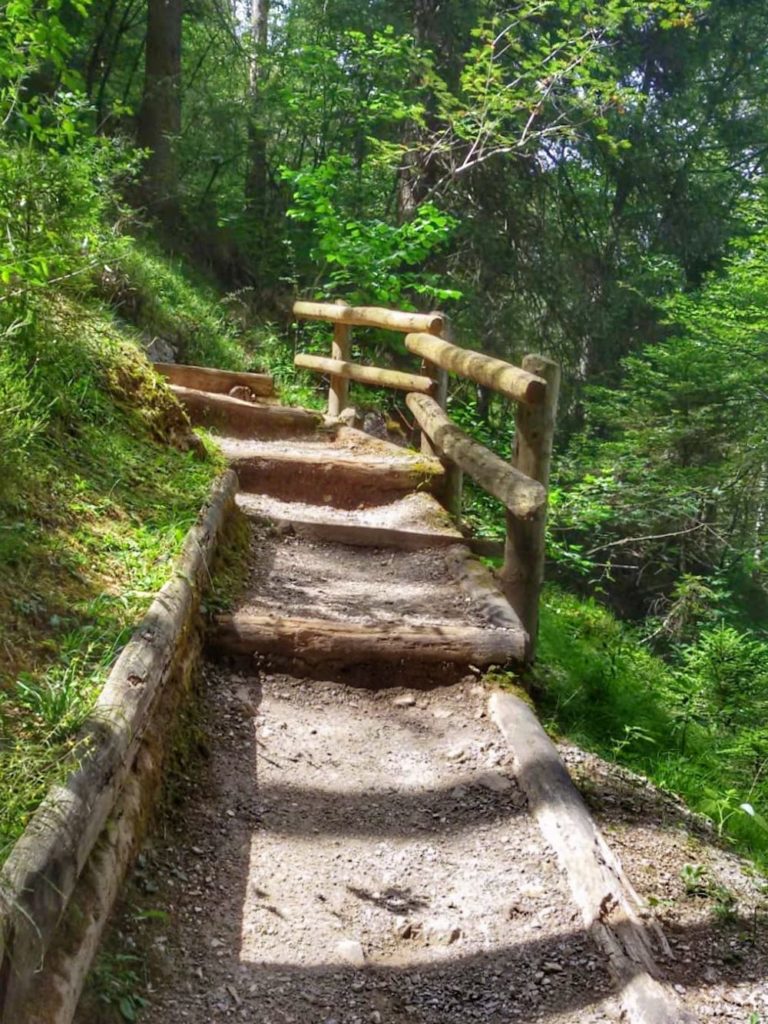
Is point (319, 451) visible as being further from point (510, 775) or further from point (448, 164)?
point (448, 164)

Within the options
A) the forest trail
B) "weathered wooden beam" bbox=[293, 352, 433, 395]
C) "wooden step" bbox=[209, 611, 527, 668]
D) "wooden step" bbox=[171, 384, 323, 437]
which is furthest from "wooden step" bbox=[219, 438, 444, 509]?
"wooden step" bbox=[209, 611, 527, 668]

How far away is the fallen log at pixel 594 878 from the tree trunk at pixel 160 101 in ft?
34.8

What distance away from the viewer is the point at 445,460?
6.20 metres

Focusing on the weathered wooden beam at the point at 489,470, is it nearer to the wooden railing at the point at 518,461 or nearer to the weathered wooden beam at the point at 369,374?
the wooden railing at the point at 518,461

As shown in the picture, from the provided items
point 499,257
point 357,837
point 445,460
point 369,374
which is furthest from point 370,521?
point 499,257

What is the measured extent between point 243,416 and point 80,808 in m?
5.78

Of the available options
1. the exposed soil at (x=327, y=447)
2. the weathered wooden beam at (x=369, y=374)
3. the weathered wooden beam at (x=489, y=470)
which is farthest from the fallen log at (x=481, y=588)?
the weathered wooden beam at (x=369, y=374)

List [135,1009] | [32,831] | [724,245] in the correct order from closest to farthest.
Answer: [32,831] < [135,1009] < [724,245]

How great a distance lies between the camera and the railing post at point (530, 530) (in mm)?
A: 4359

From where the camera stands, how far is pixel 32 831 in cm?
181

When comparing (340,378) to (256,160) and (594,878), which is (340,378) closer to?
(256,160)

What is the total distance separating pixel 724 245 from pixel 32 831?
1431cm

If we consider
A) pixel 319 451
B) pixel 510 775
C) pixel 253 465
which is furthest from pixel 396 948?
pixel 319 451

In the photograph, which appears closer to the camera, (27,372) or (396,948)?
(396,948)
